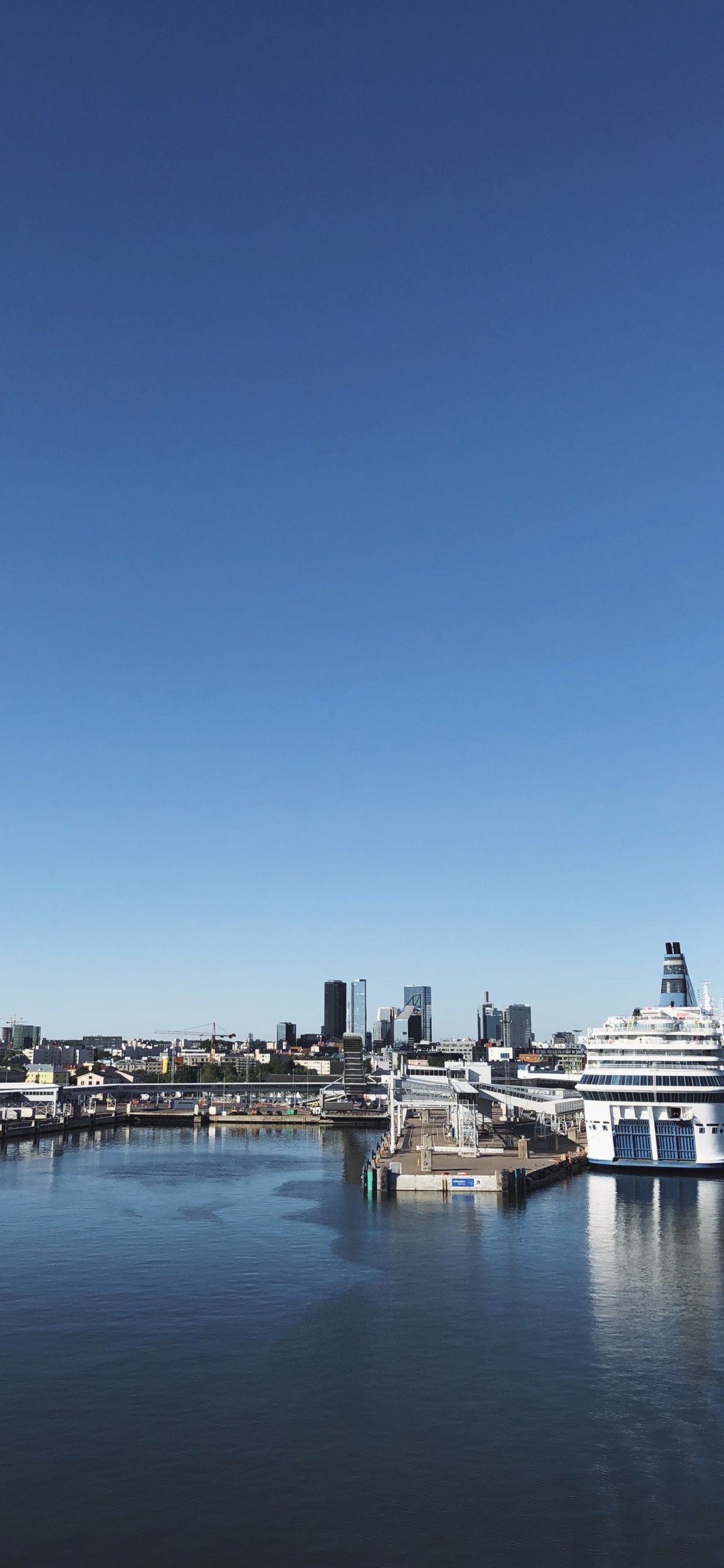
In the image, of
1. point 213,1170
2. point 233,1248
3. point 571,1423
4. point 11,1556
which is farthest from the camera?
point 213,1170

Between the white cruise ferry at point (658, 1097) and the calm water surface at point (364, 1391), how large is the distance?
17.9 m

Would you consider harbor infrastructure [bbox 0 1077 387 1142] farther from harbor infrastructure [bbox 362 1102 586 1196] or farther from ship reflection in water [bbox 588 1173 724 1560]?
ship reflection in water [bbox 588 1173 724 1560]

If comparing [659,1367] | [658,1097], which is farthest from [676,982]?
[659,1367]

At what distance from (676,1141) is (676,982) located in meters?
37.6

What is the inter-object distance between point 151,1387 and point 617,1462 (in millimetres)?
16873

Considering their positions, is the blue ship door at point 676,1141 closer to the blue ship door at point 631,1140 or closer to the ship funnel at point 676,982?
the blue ship door at point 631,1140

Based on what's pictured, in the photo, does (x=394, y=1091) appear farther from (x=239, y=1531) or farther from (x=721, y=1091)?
(x=239, y=1531)

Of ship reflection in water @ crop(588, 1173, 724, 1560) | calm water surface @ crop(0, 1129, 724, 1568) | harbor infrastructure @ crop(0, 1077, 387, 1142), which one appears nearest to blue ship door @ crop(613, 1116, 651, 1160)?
ship reflection in water @ crop(588, 1173, 724, 1560)

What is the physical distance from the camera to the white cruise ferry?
90.5 meters

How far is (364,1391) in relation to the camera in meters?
37.6

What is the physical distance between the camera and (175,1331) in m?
44.9

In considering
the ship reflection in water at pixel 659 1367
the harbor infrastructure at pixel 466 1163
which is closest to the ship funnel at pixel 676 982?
the harbor infrastructure at pixel 466 1163

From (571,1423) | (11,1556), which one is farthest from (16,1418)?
(571,1423)

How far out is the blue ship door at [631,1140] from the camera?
3600 inches
